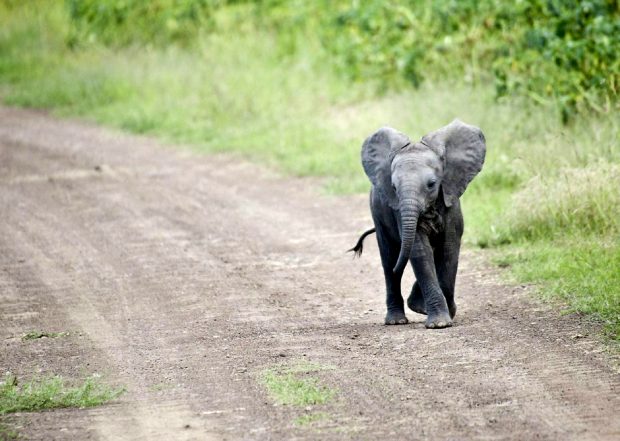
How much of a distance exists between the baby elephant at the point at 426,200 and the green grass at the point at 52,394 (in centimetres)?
199

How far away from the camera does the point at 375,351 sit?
7.38 meters

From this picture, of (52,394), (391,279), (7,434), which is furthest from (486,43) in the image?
(7,434)

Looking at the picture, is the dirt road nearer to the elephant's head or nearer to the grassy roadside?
the grassy roadside

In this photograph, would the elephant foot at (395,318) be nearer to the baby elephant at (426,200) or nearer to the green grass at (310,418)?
the baby elephant at (426,200)

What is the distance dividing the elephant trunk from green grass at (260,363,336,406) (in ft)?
2.97

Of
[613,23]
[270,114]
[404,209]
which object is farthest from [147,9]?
[404,209]

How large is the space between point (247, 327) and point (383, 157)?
1494 mm

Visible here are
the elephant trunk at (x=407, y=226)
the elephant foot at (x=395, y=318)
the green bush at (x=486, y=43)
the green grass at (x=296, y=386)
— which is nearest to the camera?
the green grass at (x=296, y=386)

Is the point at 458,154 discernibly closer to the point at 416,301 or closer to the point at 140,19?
the point at 416,301

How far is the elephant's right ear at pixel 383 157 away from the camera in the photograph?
7830 millimetres

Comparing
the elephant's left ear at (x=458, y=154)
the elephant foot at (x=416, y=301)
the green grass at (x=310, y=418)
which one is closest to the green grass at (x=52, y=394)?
the green grass at (x=310, y=418)

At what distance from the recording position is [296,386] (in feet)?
21.8

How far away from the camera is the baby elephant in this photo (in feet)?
25.1

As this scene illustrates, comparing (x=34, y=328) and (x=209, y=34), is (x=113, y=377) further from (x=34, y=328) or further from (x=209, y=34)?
(x=209, y=34)
